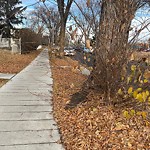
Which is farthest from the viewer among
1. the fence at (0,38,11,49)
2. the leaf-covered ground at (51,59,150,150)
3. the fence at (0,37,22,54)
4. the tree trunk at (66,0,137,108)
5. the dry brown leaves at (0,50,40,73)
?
the fence at (0,38,11,49)

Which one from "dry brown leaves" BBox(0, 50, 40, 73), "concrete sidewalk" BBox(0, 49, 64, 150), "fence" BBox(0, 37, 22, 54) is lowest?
"concrete sidewalk" BBox(0, 49, 64, 150)

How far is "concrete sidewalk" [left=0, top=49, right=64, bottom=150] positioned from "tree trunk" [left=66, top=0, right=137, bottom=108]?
1.32 m

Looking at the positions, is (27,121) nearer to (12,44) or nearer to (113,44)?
(113,44)

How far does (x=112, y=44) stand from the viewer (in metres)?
4.45

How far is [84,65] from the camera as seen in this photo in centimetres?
517

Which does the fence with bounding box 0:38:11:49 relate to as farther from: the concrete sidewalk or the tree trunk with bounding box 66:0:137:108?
the tree trunk with bounding box 66:0:137:108

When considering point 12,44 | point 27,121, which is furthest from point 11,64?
point 27,121

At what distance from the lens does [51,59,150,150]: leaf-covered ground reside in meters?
3.50

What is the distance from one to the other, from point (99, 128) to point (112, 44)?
5.18 ft

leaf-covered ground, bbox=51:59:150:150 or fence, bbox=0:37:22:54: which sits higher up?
fence, bbox=0:37:22:54

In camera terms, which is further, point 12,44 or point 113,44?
point 12,44

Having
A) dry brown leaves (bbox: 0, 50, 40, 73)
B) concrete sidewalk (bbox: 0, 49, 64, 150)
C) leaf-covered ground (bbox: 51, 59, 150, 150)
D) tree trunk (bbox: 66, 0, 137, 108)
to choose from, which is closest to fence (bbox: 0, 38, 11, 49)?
dry brown leaves (bbox: 0, 50, 40, 73)

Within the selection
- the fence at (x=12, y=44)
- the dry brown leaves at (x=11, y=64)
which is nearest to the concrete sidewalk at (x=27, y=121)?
the dry brown leaves at (x=11, y=64)

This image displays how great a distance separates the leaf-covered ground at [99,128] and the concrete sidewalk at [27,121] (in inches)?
8.8
